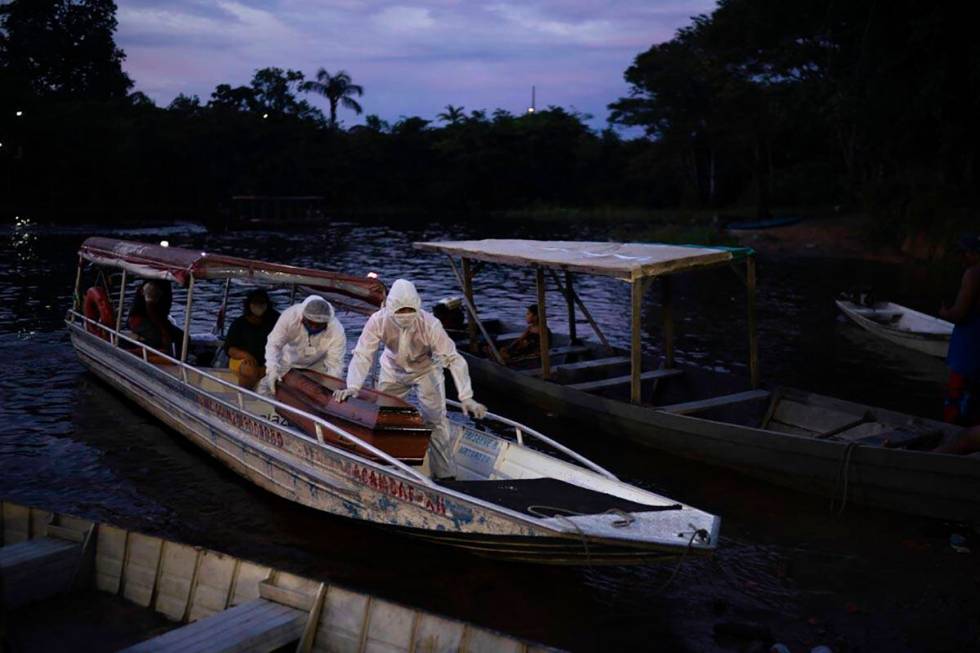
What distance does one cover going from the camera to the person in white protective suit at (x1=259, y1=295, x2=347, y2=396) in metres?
9.78

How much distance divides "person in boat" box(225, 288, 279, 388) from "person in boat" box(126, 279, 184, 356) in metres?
1.95

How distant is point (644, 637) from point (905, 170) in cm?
3394

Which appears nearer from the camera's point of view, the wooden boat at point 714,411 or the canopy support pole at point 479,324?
the wooden boat at point 714,411

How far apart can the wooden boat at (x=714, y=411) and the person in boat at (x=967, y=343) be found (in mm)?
536

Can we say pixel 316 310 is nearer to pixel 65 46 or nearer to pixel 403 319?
pixel 403 319

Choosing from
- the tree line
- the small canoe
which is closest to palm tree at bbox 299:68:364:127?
the tree line

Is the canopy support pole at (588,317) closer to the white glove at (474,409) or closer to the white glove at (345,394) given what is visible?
the white glove at (474,409)

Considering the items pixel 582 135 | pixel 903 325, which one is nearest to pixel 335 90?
pixel 582 135

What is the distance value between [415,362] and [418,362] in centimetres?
3

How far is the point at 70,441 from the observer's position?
11883mm

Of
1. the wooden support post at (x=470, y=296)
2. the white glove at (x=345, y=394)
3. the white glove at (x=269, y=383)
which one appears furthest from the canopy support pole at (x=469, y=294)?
the white glove at (x=345, y=394)

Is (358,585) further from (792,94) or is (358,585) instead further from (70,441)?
(792,94)

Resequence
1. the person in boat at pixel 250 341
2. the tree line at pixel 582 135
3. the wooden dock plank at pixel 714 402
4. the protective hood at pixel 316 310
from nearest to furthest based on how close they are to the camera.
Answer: the protective hood at pixel 316 310 → the person in boat at pixel 250 341 → the wooden dock plank at pixel 714 402 → the tree line at pixel 582 135

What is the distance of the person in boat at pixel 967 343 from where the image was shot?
390 inches
